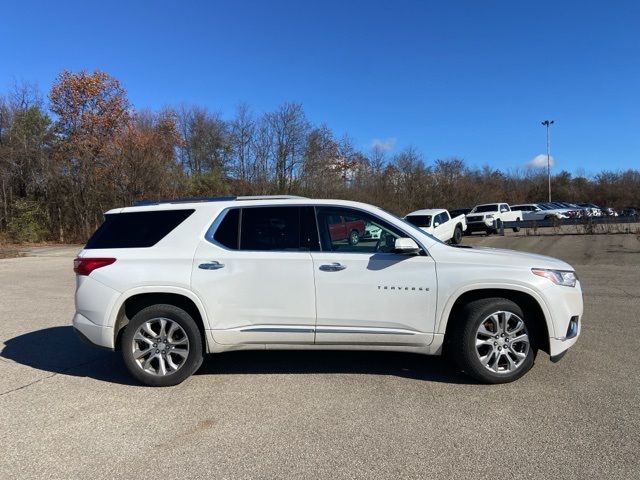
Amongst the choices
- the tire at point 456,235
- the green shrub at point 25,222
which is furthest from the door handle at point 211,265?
the green shrub at point 25,222

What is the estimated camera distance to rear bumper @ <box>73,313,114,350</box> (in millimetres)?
4785

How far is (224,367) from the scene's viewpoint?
5.32 metres

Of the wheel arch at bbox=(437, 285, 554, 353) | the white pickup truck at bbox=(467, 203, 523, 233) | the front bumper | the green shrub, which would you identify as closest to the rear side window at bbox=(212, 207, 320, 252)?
the wheel arch at bbox=(437, 285, 554, 353)

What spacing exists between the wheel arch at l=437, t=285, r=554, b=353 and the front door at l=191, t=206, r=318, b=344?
1.29m

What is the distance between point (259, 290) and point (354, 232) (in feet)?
3.55

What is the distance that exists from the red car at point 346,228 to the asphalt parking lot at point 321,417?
54.9 inches

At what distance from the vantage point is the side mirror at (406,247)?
4.52m

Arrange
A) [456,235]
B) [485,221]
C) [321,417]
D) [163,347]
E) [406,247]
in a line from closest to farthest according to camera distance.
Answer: [321,417]
[406,247]
[163,347]
[456,235]
[485,221]

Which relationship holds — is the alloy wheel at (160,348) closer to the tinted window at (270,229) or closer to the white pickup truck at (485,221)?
the tinted window at (270,229)

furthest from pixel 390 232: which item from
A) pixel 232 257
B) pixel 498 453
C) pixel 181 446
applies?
pixel 181 446

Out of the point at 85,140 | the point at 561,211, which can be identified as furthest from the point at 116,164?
the point at 561,211

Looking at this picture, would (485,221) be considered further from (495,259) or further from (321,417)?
(321,417)

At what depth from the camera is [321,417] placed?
3.98m

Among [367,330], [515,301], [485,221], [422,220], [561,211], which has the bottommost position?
[367,330]
